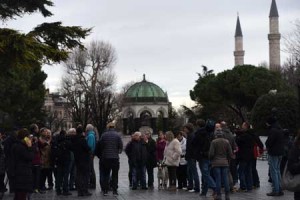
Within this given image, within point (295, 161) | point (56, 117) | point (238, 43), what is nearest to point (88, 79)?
point (56, 117)

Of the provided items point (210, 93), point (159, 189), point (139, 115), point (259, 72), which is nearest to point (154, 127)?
point (139, 115)

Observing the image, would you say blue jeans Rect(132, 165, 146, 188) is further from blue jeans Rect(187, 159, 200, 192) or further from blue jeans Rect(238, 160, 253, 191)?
blue jeans Rect(238, 160, 253, 191)

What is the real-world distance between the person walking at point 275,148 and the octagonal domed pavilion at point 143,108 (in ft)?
176

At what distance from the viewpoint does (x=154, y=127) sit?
233 feet

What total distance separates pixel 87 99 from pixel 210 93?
40.8 feet

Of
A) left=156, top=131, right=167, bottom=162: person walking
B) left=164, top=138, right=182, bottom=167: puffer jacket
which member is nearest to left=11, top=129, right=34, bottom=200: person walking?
left=164, top=138, right=182, bottom=167: puffer jacket

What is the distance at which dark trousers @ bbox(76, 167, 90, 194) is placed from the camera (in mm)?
16562

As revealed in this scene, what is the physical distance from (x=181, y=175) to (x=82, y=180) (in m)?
3.38

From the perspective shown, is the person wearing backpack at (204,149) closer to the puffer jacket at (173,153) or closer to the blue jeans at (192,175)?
the blue jeans at (192,175)

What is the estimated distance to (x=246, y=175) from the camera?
55.8ft

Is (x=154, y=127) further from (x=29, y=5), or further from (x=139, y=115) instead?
(x=29, y=5)

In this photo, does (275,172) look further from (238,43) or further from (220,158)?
(238,43)

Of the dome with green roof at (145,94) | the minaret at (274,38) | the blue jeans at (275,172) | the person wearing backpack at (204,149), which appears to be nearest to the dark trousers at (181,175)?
the person wearing backpack at (204,149)

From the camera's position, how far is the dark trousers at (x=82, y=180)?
54.3 ft
